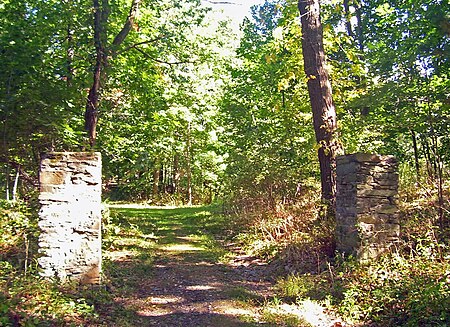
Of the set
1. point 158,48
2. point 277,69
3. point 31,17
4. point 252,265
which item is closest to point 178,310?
point 252,265

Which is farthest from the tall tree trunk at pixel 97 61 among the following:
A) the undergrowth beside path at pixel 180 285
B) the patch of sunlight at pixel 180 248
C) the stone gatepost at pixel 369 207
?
the stone gatepost at pixel 369 207

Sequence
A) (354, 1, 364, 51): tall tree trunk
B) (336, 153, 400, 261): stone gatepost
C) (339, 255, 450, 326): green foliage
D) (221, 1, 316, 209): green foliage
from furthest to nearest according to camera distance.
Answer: (354, 1, 364, 51): tall tree trunk, (221, 1, 316, 209): green foliage, (336, 153, 400, 261): stone gatepost, (339, 255, 450, 326): green foliage

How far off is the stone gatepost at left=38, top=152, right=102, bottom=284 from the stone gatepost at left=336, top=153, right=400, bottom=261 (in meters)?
4.02

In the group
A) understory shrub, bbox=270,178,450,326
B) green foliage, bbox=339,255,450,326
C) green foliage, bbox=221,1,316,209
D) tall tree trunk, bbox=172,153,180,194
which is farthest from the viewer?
tall tree trunk, bbox=172,153,180,194

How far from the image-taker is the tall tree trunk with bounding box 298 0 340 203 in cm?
820

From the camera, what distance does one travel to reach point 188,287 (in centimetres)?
686

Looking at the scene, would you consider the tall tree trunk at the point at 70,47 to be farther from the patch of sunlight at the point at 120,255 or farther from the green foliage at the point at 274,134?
the green foliage at the point at 274,134

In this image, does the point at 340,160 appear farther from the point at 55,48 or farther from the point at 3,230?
the point at 55,48

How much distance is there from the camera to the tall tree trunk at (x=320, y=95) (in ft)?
26.9

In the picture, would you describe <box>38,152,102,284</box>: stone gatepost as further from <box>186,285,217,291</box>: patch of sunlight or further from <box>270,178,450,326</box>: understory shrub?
<box>270,178,450,326</box>: understory shrub

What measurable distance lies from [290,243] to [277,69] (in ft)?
27.0

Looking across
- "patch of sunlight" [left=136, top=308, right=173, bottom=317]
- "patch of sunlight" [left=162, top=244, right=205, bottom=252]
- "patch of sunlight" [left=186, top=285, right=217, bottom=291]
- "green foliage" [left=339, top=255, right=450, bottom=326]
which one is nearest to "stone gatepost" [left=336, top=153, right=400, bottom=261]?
"green foliage" [left=339, top=255, right=450, bottom=326]

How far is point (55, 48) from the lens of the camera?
9.23m

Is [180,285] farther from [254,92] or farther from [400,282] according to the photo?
[254,92]
